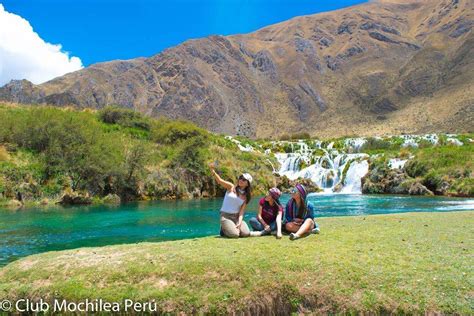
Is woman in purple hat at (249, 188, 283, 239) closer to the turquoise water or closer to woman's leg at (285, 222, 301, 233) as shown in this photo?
woman's leg at (285, 222, 301, 233)

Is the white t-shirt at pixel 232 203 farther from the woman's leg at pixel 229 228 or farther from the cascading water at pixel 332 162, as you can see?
the cascading water at pixel 332 162

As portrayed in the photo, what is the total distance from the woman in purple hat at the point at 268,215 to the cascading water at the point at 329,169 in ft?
152

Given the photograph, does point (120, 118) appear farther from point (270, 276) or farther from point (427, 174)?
point (270, 276)

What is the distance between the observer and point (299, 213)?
1181 centimetres

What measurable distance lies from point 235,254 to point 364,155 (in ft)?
183

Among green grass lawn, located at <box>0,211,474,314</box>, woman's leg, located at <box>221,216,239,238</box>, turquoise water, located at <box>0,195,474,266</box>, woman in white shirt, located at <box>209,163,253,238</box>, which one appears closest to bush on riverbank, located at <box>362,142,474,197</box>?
turquoise water, located at <box>0,195,474,266</box>

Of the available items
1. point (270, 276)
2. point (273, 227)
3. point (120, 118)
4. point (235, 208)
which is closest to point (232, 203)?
point (235, 208)

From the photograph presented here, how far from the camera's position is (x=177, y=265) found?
9164mm

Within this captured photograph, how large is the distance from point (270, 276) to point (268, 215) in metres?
3.68

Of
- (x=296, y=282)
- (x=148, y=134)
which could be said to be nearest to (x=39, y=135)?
(x=148, y=134)

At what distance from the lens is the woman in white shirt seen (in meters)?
11.8

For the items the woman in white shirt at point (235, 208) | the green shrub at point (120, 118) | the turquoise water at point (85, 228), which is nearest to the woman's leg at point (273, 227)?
the woman in white shirt at point (235, 208)

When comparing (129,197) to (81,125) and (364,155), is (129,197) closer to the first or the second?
(81,125)

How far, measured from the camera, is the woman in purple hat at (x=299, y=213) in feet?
38.0
